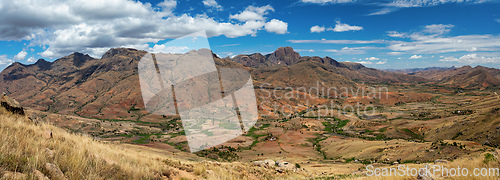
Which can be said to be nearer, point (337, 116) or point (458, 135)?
point (458, 135)

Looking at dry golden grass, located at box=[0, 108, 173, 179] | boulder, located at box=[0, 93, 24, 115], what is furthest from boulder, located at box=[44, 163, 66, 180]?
boulder, located at box=[0, 93, 24, 115]

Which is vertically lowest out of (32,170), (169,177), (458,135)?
(458,135)

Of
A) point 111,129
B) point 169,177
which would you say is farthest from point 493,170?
point 111,129

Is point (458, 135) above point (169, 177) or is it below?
below

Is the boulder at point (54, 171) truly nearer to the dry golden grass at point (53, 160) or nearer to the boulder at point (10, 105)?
the dry golden grass at point (53, 160)

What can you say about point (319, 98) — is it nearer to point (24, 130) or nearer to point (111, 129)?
point (111, 129)

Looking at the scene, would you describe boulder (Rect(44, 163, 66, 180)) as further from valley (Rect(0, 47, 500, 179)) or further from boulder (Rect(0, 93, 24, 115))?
boulder (Rect(0, 93, 24, 115))

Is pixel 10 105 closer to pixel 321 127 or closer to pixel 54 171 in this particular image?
pixel 54 171

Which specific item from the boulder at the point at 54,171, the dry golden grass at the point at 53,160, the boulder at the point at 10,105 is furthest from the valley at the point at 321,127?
the boulder at the point at 54,171
